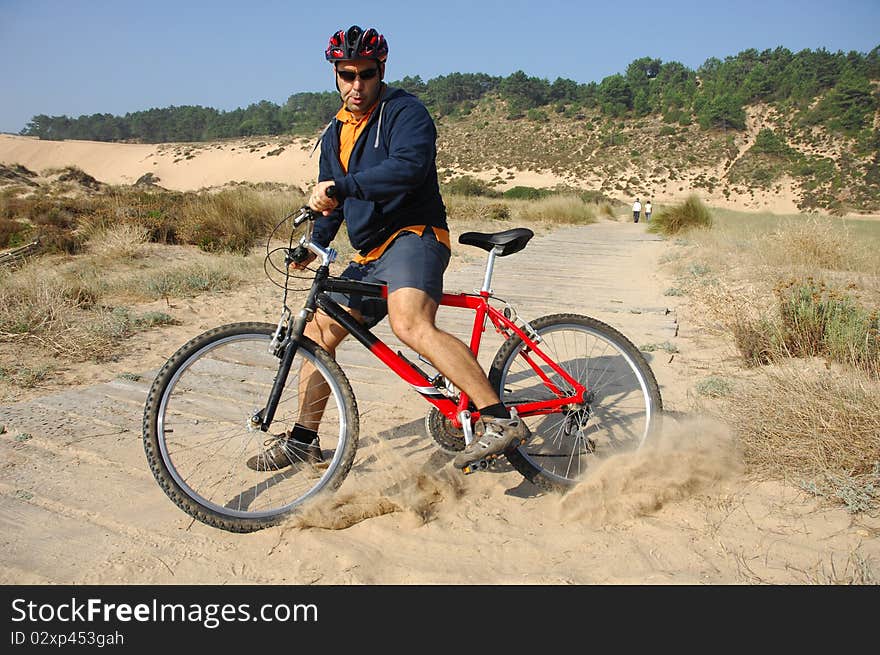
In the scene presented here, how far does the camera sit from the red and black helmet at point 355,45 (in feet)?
9.77

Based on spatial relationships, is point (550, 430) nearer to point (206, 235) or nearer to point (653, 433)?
point (653, 433)

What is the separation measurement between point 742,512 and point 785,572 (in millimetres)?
487

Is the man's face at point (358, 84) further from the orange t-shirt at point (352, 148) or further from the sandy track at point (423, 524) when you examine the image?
the sandy track at point (423, 524)

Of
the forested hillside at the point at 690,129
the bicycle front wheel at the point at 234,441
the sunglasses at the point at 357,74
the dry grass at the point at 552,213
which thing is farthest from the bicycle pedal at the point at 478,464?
the forested hillside at the point at 690,129

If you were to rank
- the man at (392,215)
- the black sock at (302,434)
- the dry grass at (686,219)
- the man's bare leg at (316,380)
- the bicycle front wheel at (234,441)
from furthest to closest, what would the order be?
the dry grass at (686,219), the black sock at (302,434), the man's bare leg at (316,380), the man at (392,215), the bicycle front wheel at (234,441)

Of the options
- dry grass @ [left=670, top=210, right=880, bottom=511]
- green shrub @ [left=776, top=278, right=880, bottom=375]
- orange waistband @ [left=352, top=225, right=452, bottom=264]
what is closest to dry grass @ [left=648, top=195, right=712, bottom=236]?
dry grass @ [left=670, top=210, right=880, bottom=511]

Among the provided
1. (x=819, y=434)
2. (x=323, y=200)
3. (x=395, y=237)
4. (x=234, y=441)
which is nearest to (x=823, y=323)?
(x=819, y=434)

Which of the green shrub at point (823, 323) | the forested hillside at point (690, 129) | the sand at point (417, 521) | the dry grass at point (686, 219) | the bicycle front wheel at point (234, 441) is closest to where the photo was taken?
the sand at point (417, 521)

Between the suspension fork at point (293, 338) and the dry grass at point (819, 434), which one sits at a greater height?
the suspension fork at point (293, 338)

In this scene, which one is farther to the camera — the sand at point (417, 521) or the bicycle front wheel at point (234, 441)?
the bicycle front wheel at point (234, 441)

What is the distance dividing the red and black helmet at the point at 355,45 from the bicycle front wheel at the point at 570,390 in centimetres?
153

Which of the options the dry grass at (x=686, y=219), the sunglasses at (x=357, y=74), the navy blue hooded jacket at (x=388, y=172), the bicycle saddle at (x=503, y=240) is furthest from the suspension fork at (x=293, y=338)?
the dry grass at (x=686, y=219)

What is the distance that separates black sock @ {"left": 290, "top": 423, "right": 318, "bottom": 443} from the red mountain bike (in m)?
0.07

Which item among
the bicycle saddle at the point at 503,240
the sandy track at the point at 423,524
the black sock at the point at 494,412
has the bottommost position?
the sandy track at the point at 423,524
